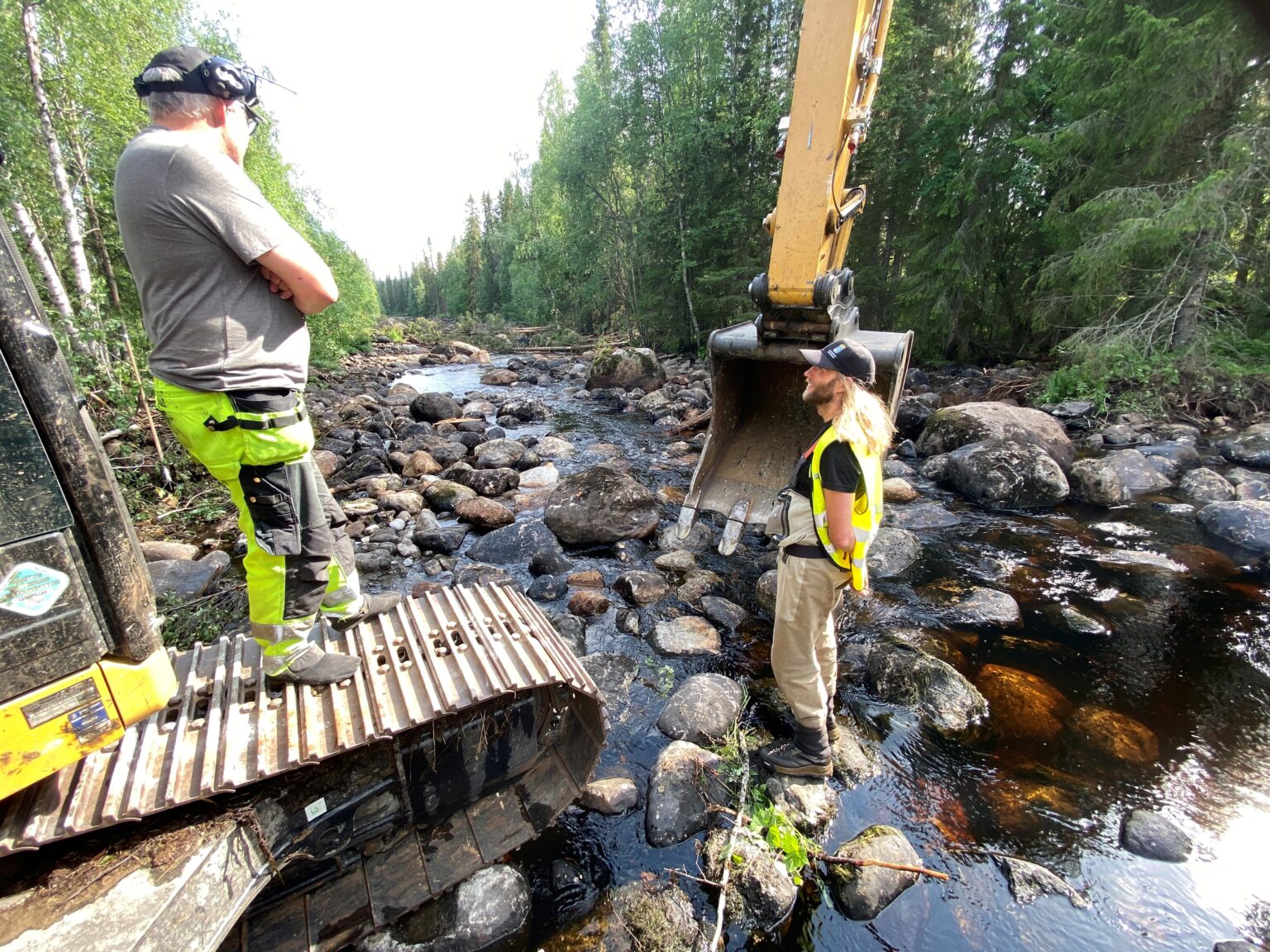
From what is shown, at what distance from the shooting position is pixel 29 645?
141cm

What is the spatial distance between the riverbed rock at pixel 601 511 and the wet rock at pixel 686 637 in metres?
1.73

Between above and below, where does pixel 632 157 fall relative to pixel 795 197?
above

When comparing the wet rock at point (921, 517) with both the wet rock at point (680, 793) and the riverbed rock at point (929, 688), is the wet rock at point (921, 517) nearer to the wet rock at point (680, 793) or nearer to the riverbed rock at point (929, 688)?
the riverbed rock at point (929, 688)

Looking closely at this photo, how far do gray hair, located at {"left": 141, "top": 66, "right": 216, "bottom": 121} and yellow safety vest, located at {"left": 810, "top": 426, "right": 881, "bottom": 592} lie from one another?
108 inches

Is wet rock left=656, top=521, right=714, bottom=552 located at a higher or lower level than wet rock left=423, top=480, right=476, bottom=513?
higher

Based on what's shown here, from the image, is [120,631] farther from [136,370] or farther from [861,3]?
[136,370]

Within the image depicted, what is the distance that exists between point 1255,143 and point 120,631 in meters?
14.4

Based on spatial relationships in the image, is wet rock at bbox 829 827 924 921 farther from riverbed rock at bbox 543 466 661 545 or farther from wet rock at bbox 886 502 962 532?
wet rock at bbox 886 502 962 532

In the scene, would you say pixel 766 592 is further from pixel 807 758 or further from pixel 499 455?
pixel 499 455

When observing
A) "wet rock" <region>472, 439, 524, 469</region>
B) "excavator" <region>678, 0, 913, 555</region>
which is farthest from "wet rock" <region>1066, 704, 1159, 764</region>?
"wet rock" <region>472, 439, 524, 469</region>

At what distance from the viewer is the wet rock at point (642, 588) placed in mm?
4910

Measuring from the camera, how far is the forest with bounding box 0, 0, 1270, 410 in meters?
8.57

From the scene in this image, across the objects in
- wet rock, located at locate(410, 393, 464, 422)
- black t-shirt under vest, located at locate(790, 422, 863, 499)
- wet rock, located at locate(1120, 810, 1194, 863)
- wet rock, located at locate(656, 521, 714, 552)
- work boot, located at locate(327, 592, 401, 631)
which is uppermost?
black t-shirt under vest, located at locate(790, 422, 863, 499)

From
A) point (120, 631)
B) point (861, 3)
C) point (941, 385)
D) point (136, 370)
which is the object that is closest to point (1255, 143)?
point (941, 385)
